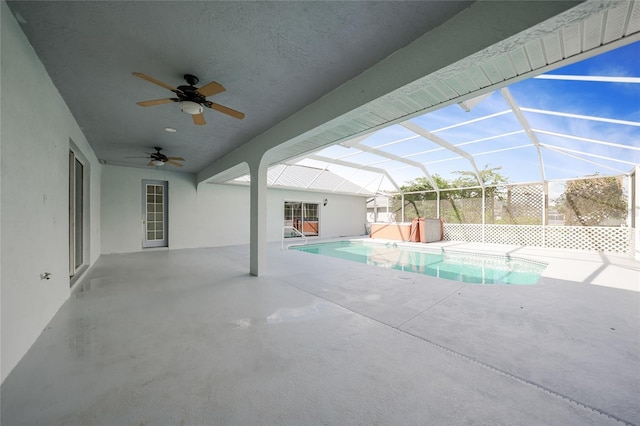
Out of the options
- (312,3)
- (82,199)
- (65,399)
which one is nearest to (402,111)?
(312,3)

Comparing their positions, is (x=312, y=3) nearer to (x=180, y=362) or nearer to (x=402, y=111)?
(x=402, y=111)

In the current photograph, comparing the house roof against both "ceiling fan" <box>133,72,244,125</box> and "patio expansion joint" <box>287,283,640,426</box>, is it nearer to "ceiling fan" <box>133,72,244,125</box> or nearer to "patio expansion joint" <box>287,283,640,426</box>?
"ceiling fan" <box>133,72,244,125</box>

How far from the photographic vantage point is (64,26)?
6.67 ft

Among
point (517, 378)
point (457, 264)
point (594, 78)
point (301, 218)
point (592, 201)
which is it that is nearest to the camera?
point (517, 378)

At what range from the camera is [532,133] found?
238 inches

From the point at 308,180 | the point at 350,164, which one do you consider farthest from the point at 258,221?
the point at 308,180

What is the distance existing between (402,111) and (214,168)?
559 centimetres

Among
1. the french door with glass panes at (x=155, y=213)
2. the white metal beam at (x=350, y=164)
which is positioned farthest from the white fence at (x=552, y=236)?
the french door with glass panes at (x=155, y=213)

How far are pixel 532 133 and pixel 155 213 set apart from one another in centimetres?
1108

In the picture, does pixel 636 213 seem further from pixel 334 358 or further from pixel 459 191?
pixel 334 358

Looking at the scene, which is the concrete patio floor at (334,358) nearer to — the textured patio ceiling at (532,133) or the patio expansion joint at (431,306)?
the patio expansion joint at (431,306)

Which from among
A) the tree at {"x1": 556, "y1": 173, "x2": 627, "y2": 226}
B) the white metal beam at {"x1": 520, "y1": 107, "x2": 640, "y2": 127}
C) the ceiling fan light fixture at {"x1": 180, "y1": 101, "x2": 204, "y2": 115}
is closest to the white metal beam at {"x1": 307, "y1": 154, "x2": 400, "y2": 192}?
the ceiling fan light fixture at {"x1": 180, "y1": 101, "x2": 204, "y2": 115}

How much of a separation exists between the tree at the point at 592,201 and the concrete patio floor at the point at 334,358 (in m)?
5.45

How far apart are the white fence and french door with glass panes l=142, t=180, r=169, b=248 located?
37.0 ft
